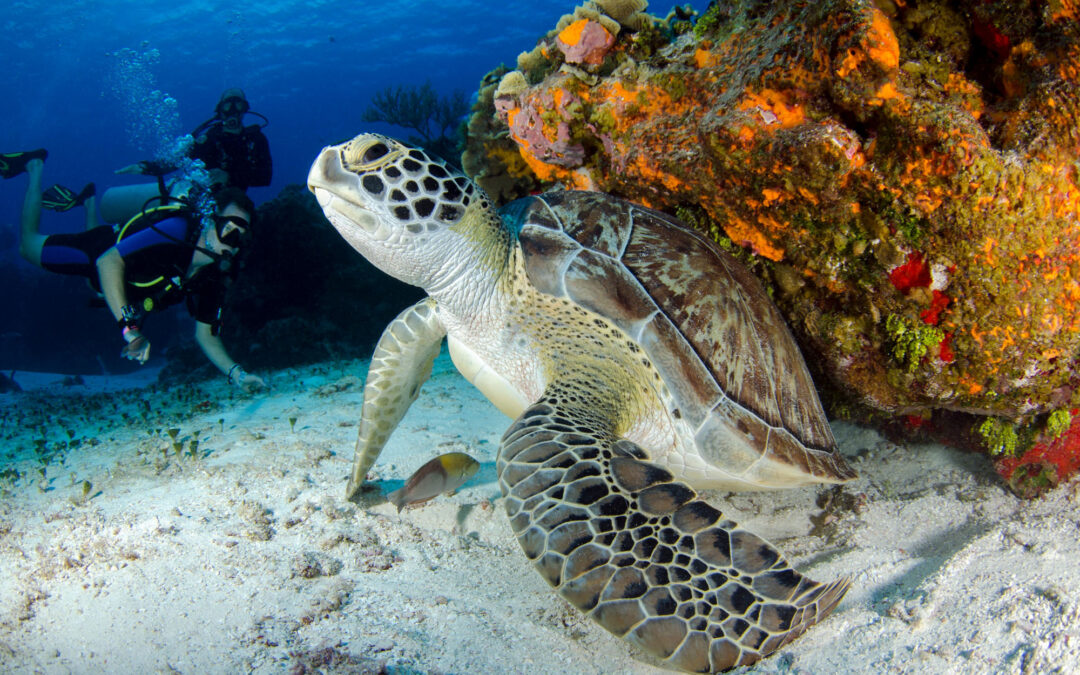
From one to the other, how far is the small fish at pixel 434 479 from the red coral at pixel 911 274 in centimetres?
201

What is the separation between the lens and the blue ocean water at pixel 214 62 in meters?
41.1

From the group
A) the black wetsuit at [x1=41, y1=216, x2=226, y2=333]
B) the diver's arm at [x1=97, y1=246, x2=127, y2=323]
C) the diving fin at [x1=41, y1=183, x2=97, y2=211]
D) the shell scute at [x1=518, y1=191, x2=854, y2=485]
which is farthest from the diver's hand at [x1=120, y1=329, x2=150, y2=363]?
the shell scute at [x1=518, y1=191, x2=854, y2=485]

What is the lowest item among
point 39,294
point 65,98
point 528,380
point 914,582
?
point 65,98

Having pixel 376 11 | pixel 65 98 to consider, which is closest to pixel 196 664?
pixel 376 11

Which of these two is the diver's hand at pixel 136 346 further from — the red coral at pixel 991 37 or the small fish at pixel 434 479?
the red coral at pixel 991 37

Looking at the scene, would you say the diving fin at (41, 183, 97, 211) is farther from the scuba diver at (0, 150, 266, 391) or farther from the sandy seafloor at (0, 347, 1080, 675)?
the sandy seafloor at (0, 347, 1080, 675)

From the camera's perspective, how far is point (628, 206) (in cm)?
259

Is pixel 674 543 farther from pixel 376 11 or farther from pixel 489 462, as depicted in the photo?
pixel 376 11

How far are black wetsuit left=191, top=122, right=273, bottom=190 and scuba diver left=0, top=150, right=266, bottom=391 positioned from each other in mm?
1605

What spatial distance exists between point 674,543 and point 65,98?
7601 centimetres

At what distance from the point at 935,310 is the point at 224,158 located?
8.84m

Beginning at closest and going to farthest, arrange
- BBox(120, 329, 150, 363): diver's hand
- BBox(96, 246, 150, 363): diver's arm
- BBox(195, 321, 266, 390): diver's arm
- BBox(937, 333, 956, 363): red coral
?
BBox(937, 333, 956, 363): red coral, BBox(120, 329, 150, 363): diver's hand, BBox(96, 246, 150, 363): diver's arm, BBox(195, 321, 266, 390): diver's arm

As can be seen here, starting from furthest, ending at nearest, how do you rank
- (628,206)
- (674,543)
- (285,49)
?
1. (285,49)
2. (628,206)
3. (674,543)

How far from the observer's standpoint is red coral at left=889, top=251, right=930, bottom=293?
1.88 meters
